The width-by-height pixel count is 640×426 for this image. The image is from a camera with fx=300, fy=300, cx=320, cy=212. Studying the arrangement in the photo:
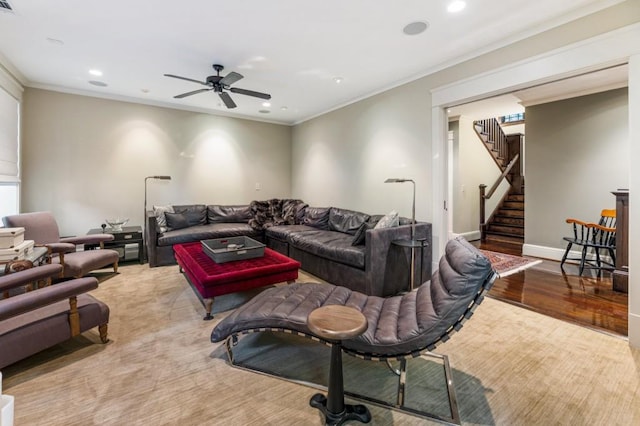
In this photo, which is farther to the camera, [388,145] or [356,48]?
[388,145]

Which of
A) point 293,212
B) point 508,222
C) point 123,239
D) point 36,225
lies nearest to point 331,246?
point 293,212

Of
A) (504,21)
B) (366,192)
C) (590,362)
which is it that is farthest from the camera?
(366,192)

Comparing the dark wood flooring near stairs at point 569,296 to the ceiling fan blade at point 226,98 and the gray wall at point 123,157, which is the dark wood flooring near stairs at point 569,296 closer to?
the ceiling fan blade at point 226,98

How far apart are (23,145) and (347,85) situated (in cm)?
482

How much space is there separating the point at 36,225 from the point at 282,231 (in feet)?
10.0

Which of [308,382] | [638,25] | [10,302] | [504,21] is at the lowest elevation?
[308,382]

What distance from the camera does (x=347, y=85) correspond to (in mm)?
4449

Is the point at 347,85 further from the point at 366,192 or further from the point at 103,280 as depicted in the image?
the point at 103,280

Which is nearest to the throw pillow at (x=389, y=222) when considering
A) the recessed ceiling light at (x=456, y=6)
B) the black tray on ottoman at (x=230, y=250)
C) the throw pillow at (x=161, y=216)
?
the black tray on ottoman at (x=230, y=250)

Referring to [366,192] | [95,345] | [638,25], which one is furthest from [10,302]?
[638,25]

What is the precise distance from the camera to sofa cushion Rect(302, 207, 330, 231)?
17.3 feet

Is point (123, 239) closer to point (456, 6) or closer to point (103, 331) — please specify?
point (103, 331)

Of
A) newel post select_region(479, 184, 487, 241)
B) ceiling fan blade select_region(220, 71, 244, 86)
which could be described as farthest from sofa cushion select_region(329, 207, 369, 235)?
newel post select_region(479, 184, 487, 241)

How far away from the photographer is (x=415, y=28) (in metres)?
2.88
